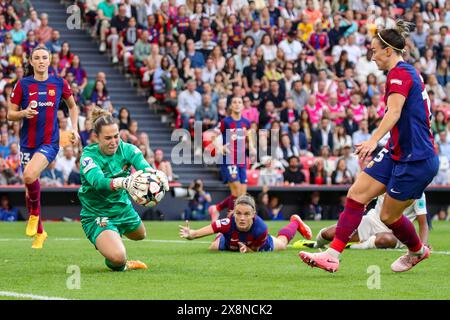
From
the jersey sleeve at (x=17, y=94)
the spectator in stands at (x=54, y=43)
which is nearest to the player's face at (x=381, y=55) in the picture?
the jersey sleeve at (x=17, y=94)

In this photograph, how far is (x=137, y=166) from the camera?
10.2m

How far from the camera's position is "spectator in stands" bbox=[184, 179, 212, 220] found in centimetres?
2239

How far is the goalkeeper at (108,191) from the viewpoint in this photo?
10.1 metres

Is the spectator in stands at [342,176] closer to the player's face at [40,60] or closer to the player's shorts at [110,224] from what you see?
the player's face at [40,60]

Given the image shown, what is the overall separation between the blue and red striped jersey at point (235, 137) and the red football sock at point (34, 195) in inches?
257

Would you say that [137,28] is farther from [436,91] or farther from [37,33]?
[436,91]

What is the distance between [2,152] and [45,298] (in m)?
13.9

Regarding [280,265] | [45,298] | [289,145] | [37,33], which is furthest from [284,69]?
[45,298]

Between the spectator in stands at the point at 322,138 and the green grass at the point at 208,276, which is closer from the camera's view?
the green grass at the point at 208,276

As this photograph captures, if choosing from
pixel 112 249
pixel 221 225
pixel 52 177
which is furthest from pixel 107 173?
pixel 52 177

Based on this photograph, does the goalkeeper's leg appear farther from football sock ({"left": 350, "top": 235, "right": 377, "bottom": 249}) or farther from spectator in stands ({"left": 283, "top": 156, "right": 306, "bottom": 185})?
spectator in stands ({"left": 283, "top": 156, "right": 306, "bottom": 185})

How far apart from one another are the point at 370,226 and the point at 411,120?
407 centimetres

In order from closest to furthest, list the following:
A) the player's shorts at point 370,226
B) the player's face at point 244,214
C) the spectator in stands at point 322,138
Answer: the player's face at point 244,214 < the player's shorts at point 370,226 < the spectator in stands at point 322,138

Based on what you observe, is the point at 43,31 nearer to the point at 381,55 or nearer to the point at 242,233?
the point at 242,233
